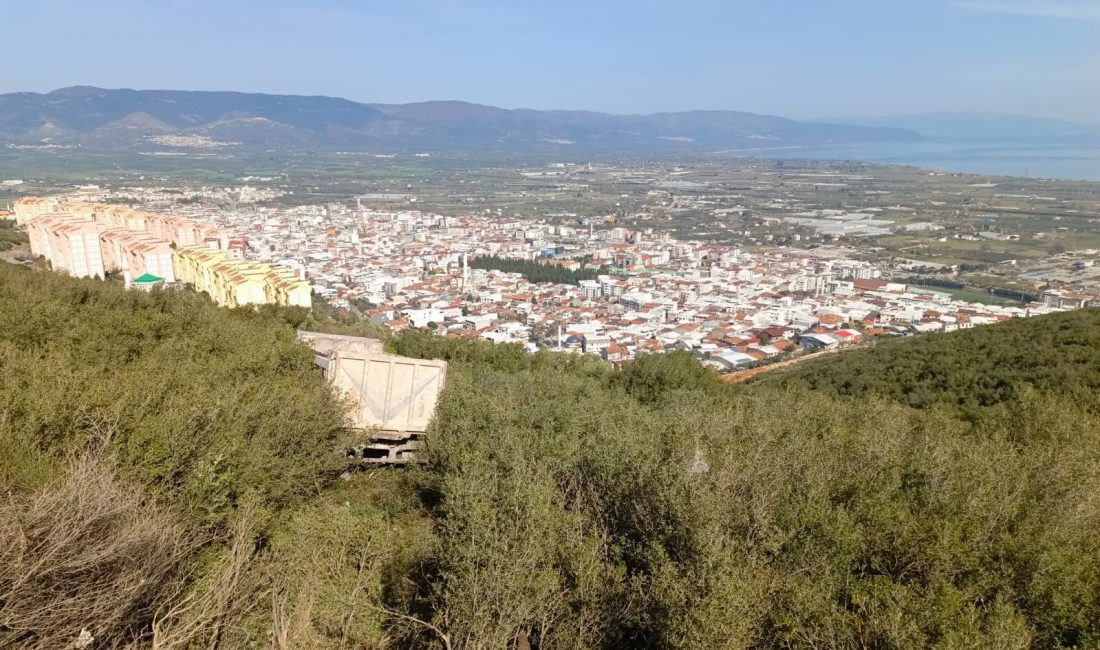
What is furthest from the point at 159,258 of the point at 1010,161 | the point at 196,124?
Result: the point at 1010,161

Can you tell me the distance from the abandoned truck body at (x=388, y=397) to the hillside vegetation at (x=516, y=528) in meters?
0.87

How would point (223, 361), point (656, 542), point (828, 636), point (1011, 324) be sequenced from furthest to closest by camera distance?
point (1011, 324) → point (223, 361) → point (656, 542) → point (828, 636)

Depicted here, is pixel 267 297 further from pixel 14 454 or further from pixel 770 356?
pixel 770 356

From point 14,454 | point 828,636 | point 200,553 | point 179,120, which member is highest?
point 179,120

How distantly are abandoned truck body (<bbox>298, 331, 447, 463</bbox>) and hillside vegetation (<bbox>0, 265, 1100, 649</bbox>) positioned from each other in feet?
2.85

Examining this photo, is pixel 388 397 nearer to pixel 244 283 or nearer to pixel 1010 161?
pixel 244 283

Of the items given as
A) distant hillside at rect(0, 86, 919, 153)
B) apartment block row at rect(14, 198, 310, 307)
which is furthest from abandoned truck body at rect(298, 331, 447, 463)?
distant hillside at rect(0, 86, 919, 153)

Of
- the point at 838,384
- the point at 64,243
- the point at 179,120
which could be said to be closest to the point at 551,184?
the point at 64,243

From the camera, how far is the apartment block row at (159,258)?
20094mm

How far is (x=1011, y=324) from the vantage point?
754 inches

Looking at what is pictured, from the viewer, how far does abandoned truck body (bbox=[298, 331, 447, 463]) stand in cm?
963

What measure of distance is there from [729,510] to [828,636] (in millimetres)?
1382

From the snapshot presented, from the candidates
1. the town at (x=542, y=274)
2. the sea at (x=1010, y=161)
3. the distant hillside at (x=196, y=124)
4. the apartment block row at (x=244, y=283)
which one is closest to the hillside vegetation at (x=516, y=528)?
the apartment block row at (x=244, y=283)

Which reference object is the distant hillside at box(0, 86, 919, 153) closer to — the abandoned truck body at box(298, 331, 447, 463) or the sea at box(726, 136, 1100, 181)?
the sea at box(726, 136, 1100, 181)
